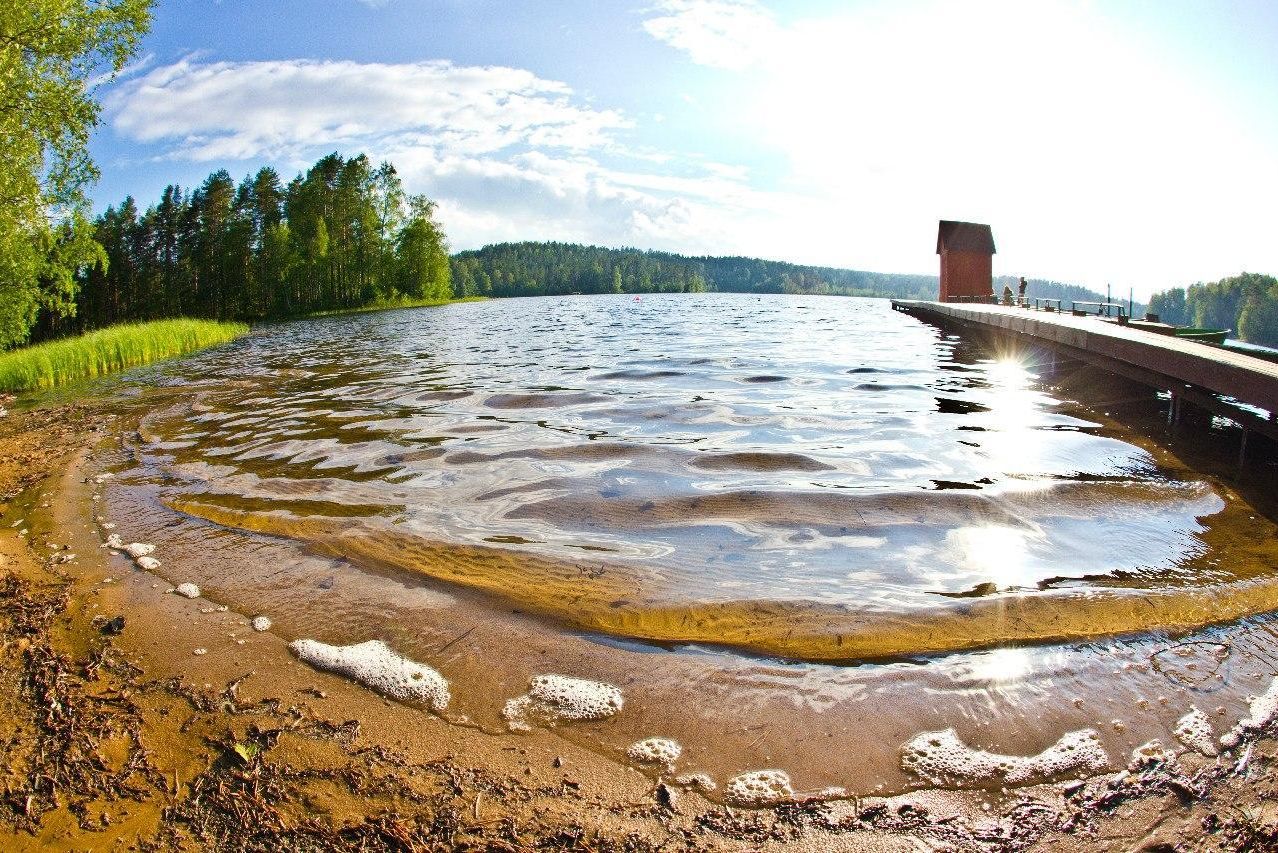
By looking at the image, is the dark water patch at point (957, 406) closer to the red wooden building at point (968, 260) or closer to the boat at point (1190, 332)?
the boat at point (1190, 332)

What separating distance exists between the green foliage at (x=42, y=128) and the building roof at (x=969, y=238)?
4531cm

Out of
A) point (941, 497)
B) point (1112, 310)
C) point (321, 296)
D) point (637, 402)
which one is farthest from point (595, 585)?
point (321, 296)

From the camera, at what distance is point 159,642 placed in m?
3.50

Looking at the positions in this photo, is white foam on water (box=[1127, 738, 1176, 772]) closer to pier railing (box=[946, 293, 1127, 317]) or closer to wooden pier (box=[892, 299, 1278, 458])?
wooden pier (box=[892, 299, 1278, 458])

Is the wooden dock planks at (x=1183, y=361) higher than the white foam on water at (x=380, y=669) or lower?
higher

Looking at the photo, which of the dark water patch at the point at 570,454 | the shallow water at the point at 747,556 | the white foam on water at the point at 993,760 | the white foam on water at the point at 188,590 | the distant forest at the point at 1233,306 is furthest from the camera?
the distant forest at the point at 1233,306

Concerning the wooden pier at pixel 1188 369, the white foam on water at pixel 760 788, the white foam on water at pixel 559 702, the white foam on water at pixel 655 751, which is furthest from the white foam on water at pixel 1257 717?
the wooden pier at pixel 1188 369

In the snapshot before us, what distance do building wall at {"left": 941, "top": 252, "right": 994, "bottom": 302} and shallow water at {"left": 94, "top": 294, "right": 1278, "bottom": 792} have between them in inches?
1623

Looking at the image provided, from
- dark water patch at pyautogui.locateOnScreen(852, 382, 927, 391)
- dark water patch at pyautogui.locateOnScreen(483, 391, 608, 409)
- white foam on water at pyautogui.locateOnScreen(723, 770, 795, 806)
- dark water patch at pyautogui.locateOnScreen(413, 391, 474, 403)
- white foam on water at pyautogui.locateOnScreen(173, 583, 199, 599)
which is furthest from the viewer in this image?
dark water patch at pyautogui.locateOnScreen(852, 382, 927, 391)

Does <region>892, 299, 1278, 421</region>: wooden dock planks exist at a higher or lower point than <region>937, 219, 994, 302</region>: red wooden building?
lower

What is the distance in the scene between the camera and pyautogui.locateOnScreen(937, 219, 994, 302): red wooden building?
156 feet

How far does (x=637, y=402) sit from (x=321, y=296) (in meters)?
71.7

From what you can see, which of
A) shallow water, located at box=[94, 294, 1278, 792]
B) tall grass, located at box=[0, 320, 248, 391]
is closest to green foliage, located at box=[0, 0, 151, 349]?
tall grass, located at box=[0, 320, 248, 391]

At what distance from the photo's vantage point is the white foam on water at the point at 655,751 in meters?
2.61
